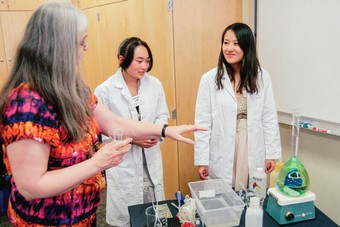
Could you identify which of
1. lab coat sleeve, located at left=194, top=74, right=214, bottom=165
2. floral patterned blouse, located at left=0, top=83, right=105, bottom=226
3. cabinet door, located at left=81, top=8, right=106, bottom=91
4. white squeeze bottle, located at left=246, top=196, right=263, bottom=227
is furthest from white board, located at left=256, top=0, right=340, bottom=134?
cabinet door, located at left=81, top=8, right=106, bottom=91

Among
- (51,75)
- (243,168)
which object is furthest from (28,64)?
(243,168)

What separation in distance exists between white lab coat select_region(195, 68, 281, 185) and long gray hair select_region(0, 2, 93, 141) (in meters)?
1.07

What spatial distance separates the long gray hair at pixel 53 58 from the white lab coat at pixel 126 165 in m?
0.95

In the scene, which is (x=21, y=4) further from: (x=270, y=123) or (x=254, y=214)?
(x=254, y=214)

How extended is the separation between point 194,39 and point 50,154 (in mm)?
1759

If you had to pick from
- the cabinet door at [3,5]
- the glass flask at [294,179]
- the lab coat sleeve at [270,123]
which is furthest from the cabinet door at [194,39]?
the cabinet door at [3,5]

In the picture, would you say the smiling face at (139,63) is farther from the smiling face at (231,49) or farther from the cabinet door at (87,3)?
the cabinet door at (87,3)

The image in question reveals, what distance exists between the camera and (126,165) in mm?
1879

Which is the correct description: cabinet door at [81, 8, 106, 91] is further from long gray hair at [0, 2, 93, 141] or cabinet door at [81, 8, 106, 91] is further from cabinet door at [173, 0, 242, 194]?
long gray hair at [0, 2, 93, 141]

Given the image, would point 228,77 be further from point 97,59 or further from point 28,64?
point 97,59

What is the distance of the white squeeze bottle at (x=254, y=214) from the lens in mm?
1080

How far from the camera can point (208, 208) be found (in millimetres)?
1244

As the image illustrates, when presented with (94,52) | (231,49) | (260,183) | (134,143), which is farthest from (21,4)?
(260,183)

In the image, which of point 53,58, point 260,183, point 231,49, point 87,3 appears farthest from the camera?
point 87,3
